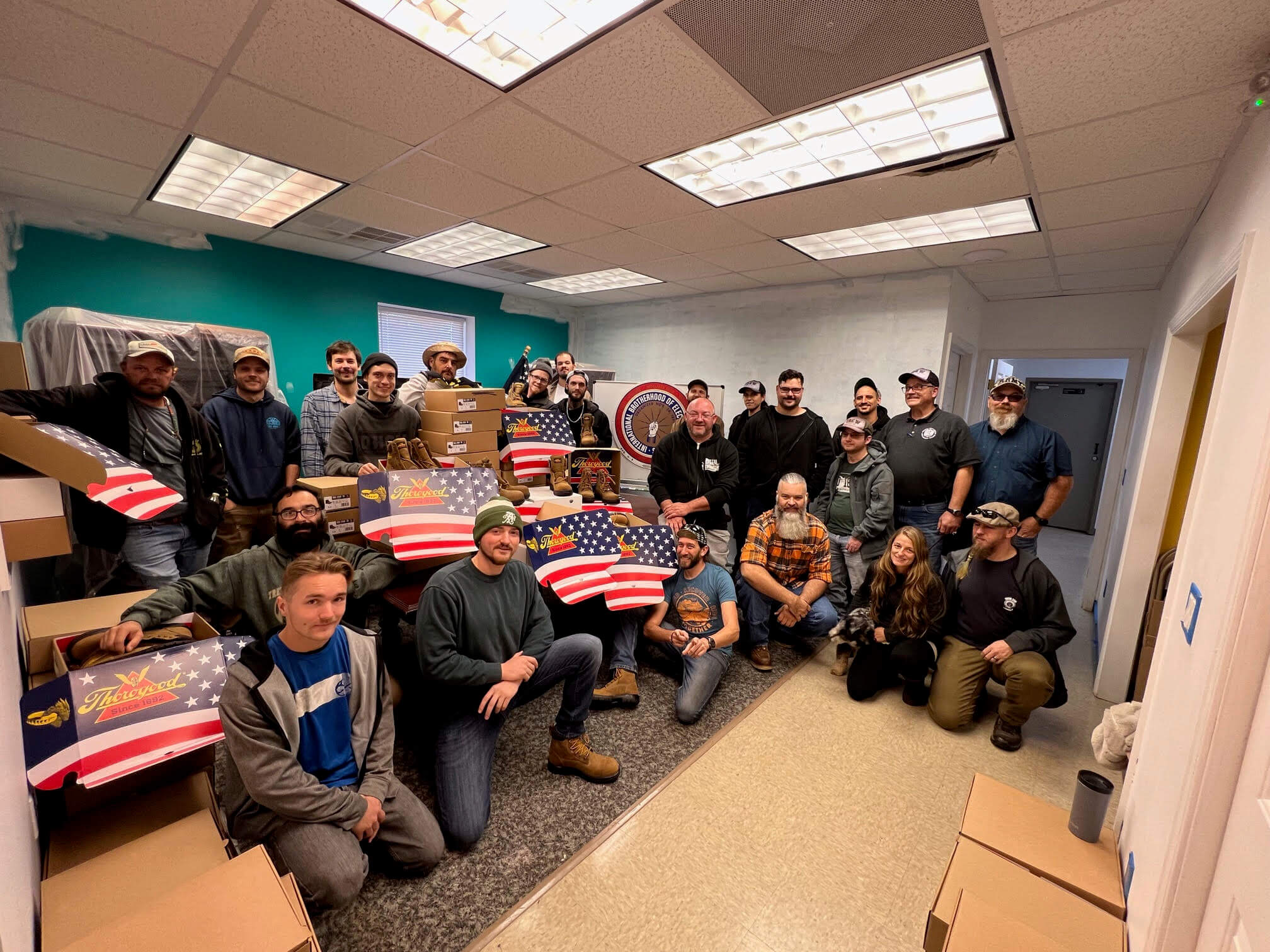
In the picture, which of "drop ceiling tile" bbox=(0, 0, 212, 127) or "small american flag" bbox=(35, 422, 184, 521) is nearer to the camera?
"small american flag" bbox=(35, 422, 184, 521)

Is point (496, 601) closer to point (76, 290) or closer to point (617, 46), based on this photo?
point (617, 46)

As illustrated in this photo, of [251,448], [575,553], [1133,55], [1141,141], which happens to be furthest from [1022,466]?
[251,448]

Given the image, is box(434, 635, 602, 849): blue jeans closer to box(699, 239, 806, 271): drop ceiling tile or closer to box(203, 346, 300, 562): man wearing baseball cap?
box(203, 346, 300, 562): man wearing baseball cap

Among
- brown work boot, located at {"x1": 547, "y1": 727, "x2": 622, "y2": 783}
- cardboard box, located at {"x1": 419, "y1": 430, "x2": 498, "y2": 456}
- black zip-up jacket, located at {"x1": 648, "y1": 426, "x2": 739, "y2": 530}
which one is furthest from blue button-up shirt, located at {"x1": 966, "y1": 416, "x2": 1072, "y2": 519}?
cardboard box, located at {"x1": 419, "y1": 430, "x2": 498, "y2": 456}

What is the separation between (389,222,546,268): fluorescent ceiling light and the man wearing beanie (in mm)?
1821

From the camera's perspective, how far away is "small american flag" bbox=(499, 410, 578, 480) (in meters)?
3.35

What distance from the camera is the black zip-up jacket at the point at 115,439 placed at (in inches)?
83.4

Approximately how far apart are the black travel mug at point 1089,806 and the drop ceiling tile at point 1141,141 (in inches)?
95.0

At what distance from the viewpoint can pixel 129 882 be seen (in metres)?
1.26

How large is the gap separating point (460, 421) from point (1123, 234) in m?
4.39

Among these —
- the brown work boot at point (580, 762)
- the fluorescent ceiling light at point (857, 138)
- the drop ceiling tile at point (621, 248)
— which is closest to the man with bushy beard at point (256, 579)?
the brown work boot at point (580, 762)

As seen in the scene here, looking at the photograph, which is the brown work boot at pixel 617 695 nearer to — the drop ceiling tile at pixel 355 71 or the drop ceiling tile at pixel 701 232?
the drop ceiling tile at pixel 355 71

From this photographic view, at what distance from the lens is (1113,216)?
315 cm

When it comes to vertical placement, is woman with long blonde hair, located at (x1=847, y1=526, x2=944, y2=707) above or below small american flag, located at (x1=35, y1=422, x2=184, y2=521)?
below
